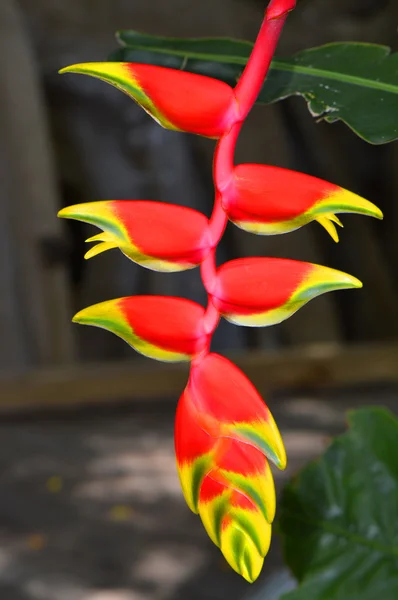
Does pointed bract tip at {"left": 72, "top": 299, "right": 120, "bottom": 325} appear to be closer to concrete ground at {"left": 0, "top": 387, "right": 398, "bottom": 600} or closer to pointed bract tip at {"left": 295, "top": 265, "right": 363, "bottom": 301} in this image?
pointed bract tip at {"left": 295, "top": 265, "right": 363, "bottom": 301}

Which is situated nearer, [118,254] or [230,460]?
[230,460]

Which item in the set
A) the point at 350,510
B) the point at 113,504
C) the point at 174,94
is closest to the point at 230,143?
the point at 174,94

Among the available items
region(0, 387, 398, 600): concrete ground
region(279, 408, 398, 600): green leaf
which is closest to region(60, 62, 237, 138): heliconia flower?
region(279, 408, 398, 600): green leaf

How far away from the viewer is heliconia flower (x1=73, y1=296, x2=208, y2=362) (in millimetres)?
196

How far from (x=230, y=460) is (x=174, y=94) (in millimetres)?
96

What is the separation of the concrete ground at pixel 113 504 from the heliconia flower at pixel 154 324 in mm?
Answer: 985

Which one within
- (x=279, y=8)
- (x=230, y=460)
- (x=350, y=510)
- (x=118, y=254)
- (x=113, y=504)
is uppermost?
(x=279, y=8)

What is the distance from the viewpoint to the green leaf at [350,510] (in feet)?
1.84

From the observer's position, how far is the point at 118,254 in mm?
2023

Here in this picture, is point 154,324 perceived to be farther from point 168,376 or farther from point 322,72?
point 168,376

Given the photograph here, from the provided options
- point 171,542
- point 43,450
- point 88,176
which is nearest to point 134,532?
point 171,542

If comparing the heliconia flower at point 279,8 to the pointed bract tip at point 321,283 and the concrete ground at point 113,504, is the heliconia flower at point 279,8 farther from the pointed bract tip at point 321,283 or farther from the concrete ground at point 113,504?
the concrete ground at point 113,504

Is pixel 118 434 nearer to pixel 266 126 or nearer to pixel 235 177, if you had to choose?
pixel 266 126

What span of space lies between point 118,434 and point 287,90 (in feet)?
4.86
